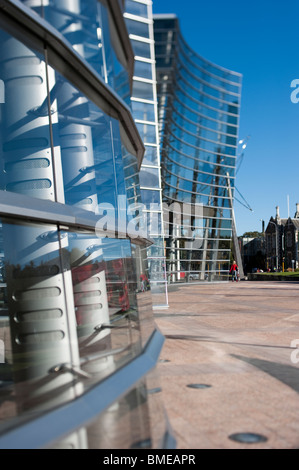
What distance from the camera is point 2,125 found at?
374cm

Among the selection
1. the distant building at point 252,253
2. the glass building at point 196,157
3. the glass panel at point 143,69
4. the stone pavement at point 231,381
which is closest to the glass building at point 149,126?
the glass panel at point 143,69

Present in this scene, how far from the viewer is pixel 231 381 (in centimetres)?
647

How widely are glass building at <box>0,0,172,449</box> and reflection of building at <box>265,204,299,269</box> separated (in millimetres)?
106853

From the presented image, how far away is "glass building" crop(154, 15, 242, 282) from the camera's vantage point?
34.9 metres

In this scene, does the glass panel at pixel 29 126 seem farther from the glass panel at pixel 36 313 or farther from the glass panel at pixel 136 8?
the glass panel at pixel 136 8

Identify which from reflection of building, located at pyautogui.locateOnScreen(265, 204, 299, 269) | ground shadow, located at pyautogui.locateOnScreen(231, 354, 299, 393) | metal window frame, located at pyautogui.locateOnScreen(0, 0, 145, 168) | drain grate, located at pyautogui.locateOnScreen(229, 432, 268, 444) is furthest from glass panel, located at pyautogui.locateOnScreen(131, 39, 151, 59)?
reflection of building, located at pyautogui.locateOnScreen(265, 204, 299, 269)

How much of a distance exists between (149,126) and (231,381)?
14282mm

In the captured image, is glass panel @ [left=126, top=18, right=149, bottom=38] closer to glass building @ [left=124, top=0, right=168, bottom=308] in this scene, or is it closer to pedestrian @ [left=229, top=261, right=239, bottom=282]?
glass building @ [left=124, top=0, right=168, bottom=308]

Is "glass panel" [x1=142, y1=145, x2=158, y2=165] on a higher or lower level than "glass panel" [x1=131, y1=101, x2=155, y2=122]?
lower

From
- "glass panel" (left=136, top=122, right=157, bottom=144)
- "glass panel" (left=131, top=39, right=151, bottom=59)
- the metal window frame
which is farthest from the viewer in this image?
"glass panel" (left=136, top=122, right=157, bottom=144)

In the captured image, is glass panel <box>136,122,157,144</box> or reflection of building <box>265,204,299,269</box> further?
reflection of building <box>265,204,299,269</box>

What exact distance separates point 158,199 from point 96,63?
15119 millimetres

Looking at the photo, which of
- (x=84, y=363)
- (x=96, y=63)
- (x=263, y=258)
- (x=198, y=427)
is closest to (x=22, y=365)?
(x=84, y=363)
